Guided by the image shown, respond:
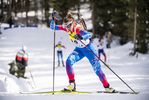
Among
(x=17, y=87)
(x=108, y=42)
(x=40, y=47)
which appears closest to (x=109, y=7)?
(x=108, y=42)

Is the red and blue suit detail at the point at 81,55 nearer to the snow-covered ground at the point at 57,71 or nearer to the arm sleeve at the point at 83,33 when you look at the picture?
the arm sleeve at the point at 83,33

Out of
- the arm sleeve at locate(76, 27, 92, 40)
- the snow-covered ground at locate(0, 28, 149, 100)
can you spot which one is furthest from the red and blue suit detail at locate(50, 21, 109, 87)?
the snow-covered ground at locate(0, 28, 149, 100)

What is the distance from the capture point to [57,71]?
9.74 m

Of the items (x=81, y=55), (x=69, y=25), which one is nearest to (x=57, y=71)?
(x=81, y=55)

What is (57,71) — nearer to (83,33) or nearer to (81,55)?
(81,55)

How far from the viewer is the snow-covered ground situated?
10.9 feet

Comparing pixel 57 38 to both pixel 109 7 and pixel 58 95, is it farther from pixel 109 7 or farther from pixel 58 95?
pixel 58 95

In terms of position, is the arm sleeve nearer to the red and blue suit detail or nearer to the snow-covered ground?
the red and blue suit detail

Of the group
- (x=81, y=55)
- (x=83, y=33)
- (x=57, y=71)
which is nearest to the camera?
(x=83, y=33)

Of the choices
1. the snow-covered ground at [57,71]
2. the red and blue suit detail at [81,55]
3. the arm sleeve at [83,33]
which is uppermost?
the arm sleeve at [83,33]

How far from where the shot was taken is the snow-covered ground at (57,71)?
332cm

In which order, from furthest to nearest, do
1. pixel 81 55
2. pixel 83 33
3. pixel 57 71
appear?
1. pixel 57 71
2. pixel 81 55
3. pixel 83 33

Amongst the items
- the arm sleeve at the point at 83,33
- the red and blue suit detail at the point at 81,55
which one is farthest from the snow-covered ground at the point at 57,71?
the arm sleeve at the point at 83,33

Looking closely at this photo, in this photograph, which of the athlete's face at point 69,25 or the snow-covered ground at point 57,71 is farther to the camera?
the athlete's face at point 69,25
